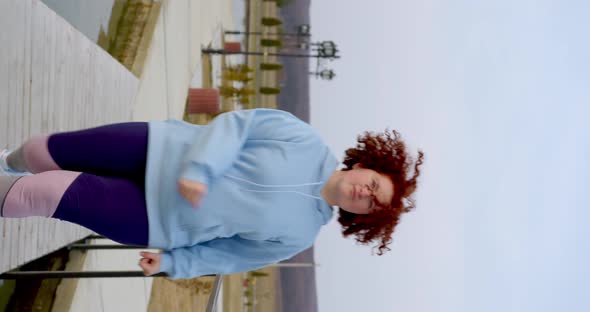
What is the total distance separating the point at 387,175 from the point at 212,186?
22.7 inches

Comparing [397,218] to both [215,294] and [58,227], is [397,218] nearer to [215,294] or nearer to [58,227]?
[215,294]

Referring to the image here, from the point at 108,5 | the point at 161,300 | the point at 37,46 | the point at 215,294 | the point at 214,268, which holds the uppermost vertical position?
the point at 108,5

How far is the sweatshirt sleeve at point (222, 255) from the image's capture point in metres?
1.79

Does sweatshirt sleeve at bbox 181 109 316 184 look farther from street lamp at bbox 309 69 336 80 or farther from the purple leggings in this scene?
street lamp at bbox 309 69 336 80

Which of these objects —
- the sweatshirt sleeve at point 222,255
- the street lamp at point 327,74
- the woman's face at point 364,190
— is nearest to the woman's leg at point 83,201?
the sweatshirt sleeve at point 222,255

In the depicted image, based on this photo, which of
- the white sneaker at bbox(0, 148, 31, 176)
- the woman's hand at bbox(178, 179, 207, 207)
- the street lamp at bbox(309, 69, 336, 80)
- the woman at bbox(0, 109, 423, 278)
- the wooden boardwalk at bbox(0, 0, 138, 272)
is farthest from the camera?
the street lamp at bbox(309, 69, 336, 80)

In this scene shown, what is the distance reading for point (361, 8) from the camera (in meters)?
9.39

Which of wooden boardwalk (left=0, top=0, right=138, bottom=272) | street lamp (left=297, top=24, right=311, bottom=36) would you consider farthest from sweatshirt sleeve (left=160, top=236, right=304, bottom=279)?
street lamp (left=297, top=24, right=311, bottom=36)

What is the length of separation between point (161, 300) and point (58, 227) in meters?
2.25

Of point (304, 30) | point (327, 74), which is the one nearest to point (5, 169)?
point (327, 74)

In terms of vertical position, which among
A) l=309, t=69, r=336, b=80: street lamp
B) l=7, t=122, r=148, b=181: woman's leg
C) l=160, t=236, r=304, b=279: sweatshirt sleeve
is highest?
l=309, t=69, r=336, b=80: street lamp

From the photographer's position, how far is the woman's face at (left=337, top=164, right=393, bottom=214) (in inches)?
68.9

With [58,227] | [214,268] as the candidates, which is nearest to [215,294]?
[214,268]

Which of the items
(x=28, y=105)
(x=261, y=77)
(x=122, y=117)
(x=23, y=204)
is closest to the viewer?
(x=23, y=204)
